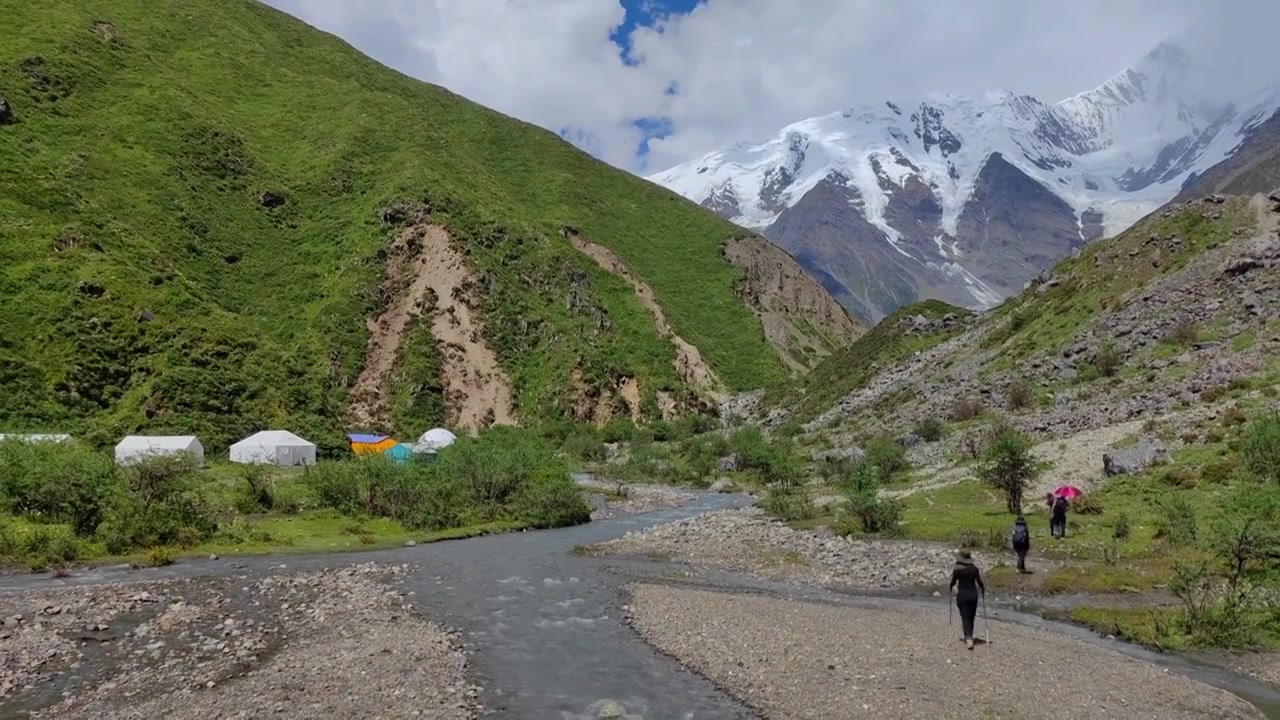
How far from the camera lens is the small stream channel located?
18.8 m

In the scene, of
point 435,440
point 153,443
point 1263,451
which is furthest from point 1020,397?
point 153,443

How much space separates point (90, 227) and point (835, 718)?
97.1 m

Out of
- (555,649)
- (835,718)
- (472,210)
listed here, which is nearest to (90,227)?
(472,210)

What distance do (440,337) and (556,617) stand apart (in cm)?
9201

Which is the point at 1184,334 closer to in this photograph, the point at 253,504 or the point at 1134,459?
the point at 1134,459

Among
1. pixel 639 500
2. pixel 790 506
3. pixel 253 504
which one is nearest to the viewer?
pixel 790 506

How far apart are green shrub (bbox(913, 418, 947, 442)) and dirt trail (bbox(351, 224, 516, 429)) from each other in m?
60.7

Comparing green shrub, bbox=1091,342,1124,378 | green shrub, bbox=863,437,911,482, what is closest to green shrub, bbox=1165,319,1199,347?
green shrub, bbox=1091,342,1124,378

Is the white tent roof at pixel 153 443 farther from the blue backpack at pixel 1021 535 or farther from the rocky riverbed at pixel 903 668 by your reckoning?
the blue backpack at pixel 1021 535

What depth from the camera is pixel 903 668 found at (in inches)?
778

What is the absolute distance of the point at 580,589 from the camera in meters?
32.1

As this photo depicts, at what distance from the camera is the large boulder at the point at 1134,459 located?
140 feet

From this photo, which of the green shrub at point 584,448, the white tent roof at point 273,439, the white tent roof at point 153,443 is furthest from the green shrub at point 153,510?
the green shrub at point 584,448

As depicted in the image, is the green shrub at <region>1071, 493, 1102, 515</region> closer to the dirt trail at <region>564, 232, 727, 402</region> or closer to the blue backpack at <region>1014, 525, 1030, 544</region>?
the blue backpack at <region>1014, 525, 1030, 544</region>
